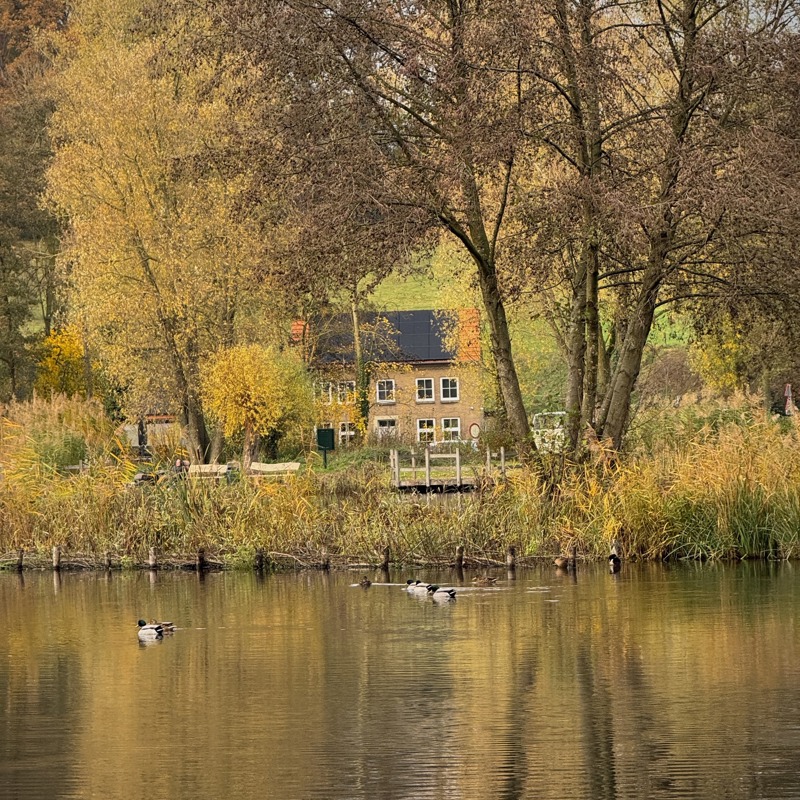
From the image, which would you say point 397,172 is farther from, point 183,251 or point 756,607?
point 183,251

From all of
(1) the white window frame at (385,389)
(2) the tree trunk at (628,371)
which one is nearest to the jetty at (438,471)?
(2) the tree trunk at (628,371)

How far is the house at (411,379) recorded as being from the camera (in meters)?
68.2

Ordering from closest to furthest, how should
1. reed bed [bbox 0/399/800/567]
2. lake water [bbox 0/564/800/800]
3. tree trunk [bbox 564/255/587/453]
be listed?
lake water [bbox 0/564/800/800] → reed bed [bbox 0/399/800/567] → tree trunk [bbox 564/255/587/453]

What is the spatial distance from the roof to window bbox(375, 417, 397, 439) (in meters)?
2.92

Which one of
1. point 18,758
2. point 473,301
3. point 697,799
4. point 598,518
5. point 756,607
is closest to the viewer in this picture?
point 697,799

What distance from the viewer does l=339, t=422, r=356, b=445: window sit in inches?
2639

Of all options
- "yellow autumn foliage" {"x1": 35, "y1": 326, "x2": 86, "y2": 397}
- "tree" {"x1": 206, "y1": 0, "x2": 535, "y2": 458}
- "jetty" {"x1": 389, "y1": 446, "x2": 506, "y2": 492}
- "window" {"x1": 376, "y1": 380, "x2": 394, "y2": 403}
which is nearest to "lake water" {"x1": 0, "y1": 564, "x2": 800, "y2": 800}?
"jetty" {"x1": 389, "y1": 446, "x2": 506, "y2": 492}

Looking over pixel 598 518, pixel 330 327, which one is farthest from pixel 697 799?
pixel 330 327

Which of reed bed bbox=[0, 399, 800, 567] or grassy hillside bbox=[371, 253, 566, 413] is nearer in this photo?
reed bed bbox=[0, 399, 800, 567]

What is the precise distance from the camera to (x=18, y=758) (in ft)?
42.5

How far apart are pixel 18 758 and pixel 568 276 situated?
63.7 ft

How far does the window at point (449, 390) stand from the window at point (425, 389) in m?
0.59

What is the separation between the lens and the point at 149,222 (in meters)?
47.4

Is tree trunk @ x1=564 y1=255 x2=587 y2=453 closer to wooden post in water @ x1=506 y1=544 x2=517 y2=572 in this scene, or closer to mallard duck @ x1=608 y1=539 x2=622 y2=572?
mallard duck @ x1=608 y1=539 x2=622 y2=572
